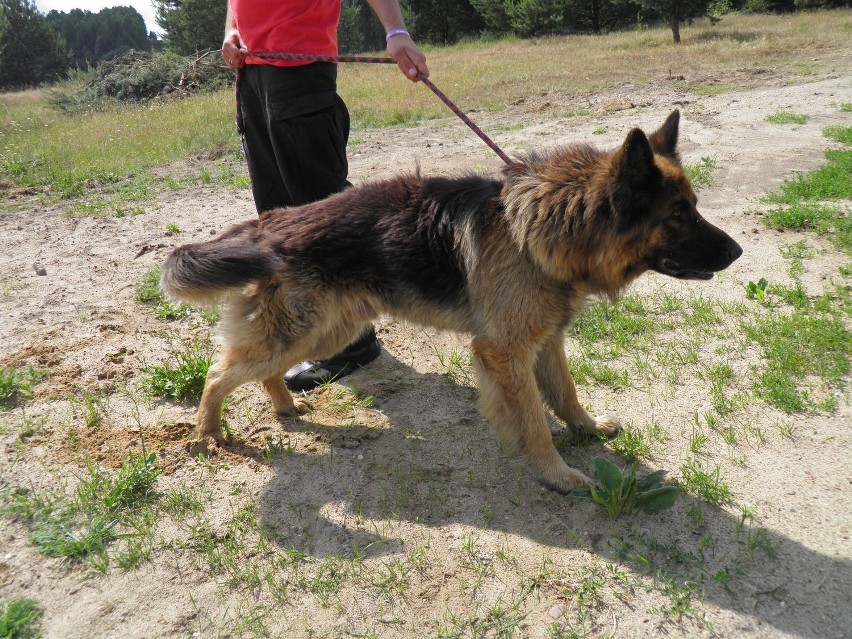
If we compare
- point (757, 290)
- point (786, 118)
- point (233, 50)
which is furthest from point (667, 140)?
point (786, 118)

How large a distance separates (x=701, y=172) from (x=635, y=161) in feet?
17.5

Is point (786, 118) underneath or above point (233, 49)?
underneath

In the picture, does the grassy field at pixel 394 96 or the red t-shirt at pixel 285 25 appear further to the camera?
the grassy field at pixel 394 96

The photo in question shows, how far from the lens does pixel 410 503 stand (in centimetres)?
312

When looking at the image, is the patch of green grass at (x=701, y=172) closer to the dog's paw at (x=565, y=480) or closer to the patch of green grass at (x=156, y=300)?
the dog's paw at (x=565, y=480)

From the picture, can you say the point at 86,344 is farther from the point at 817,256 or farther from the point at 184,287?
the point at 817,256

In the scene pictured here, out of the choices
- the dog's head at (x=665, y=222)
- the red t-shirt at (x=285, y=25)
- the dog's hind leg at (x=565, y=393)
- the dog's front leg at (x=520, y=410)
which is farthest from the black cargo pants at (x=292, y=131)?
the dog's head at (x=665, y=222)

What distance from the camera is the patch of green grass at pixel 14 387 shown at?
387 cm

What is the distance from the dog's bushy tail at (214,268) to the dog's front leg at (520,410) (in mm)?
1244

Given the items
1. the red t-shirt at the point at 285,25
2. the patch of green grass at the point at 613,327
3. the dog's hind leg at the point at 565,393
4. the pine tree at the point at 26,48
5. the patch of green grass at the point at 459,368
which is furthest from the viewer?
the pine tree at the point at 26,48

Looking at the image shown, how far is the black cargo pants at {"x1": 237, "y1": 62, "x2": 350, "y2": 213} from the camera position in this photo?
3766mm

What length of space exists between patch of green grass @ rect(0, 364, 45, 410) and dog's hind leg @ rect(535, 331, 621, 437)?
11.0ft

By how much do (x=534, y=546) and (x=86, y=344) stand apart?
365cm

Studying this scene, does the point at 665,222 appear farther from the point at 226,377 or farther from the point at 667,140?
the point at 226,377
